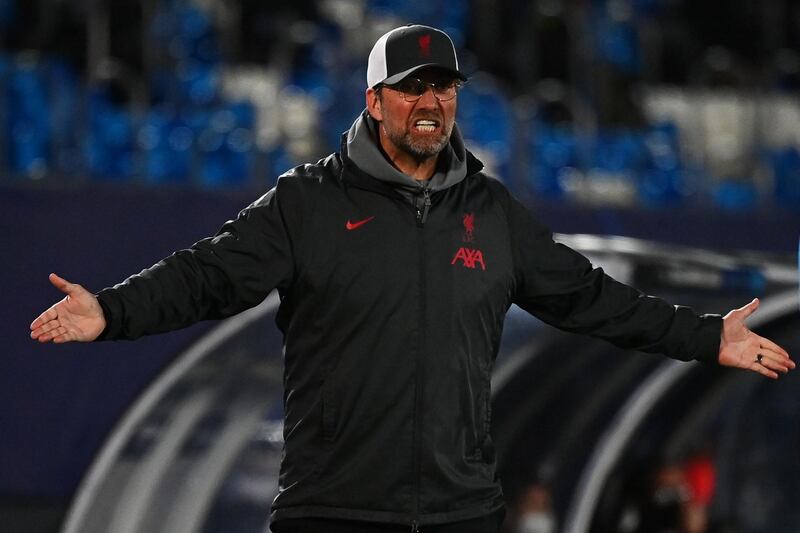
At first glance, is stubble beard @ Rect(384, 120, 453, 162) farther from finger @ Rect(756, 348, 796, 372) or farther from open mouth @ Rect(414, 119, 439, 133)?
finger @ Rect(756, 348, 796, 372)

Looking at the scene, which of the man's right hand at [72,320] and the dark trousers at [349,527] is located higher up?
the man's right hand at [72,320]

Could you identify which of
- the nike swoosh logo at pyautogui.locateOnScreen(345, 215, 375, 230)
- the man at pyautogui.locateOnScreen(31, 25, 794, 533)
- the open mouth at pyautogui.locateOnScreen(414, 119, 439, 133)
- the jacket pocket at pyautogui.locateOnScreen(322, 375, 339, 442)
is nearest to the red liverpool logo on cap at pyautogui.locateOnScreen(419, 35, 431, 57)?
the man at pyautogui.locateOnScreen(31, 25, 794, 533)

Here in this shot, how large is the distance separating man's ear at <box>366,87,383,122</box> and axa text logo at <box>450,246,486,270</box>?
0.38 meters

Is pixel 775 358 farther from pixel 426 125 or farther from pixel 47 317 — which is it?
pixel 47 317

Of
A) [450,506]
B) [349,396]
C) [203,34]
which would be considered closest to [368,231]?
[349,396]

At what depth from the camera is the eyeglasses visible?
3.18 metres

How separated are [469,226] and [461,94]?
14.0 feet

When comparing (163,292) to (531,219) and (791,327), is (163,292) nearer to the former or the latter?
(531,219)

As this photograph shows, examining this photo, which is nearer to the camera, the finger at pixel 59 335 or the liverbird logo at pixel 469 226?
the finger at pixel 59 335

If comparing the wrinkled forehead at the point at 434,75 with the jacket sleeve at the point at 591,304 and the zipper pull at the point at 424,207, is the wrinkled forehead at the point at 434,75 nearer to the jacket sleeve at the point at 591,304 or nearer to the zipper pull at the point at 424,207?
the zipper pull at the point at 424,207

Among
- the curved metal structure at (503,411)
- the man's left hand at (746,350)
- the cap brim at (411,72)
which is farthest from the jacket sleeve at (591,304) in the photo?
the curved metal structure at (503,411)

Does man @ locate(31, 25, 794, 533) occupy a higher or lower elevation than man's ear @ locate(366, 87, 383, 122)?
lower

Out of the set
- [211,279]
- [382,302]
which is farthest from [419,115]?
[211,279]

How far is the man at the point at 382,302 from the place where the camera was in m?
3.06
